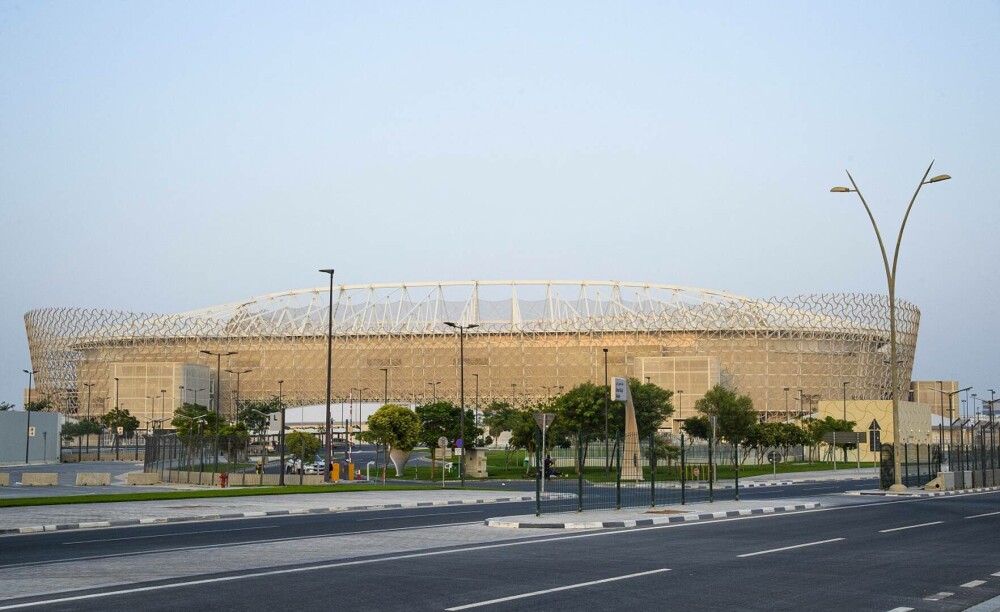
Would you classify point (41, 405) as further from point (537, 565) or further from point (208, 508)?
point (537, 565)

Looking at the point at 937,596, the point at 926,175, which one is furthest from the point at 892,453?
the point at 937,596

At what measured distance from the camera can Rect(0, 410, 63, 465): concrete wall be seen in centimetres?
7575

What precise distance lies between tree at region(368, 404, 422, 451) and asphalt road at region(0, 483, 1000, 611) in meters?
34.8

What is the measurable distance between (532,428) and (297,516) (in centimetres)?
3653

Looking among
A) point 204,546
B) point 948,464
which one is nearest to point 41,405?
point 948,464

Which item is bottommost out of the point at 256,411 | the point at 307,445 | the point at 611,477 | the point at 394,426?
the point at 307,445

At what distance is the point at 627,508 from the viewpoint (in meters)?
29.5

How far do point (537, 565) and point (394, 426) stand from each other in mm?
46212

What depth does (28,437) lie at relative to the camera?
77.5m

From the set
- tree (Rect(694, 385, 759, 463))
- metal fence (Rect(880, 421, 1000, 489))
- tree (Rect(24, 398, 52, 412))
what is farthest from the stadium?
metal fence (Rect(880, 421, 1000, 489))

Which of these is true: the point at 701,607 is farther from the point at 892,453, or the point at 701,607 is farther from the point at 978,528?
the point at 892,453

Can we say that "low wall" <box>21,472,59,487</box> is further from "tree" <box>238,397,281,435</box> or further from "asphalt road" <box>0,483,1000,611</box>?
"tree" <box>238,397,281,435</box>

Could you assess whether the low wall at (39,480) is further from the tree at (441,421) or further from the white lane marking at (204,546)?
the white lane marking at (204,546)

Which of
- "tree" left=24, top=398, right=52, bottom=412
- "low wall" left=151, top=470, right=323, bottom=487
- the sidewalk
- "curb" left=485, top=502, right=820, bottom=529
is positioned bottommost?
"low wall" left=151, top=470, right=323, bottom=487
